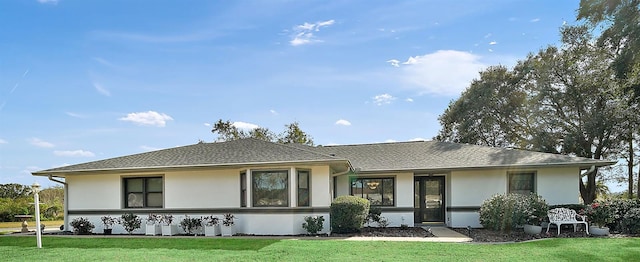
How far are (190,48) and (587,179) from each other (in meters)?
21.9

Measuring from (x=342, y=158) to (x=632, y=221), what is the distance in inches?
335

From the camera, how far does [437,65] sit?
58.4 ft

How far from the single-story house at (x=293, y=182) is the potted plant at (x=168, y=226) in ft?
1.27

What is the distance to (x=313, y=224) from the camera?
44.3 ft

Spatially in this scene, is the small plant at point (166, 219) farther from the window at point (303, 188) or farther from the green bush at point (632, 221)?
the green bush at point (632, 221)

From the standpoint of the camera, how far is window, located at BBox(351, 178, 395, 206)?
54.7ft

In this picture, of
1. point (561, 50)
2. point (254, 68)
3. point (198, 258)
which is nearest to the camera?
point (198, 258)

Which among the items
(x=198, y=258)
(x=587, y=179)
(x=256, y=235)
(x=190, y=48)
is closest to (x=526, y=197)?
(x=256, y=235)

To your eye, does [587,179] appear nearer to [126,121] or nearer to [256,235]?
[256,235]

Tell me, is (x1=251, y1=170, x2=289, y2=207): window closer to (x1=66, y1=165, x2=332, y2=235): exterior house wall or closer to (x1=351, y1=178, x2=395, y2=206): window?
(x1=66, y1=165, x2=332, y2=235): exterior house wall

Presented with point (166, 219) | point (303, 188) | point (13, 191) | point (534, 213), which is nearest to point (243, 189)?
point (303, 188)

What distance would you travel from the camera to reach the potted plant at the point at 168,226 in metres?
14.2

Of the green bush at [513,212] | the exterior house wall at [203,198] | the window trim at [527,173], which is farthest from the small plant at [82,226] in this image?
the window trim at [527,173]

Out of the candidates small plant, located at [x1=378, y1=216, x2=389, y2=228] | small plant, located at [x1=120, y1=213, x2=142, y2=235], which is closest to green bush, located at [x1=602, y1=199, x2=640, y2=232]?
small plant, located at [x1=378, y1=216, x2=389, y2=228]
